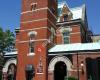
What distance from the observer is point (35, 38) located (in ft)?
107

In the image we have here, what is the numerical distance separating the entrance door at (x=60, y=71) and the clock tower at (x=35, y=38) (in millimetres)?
2479

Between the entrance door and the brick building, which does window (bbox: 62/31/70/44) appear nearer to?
the brick building

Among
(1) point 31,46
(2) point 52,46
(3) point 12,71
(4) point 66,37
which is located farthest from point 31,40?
(4) point 66,37

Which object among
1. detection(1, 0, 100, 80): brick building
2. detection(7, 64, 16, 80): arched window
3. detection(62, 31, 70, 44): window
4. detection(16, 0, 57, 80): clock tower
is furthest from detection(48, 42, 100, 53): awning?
detection(7, 64, 16, 80): arched window

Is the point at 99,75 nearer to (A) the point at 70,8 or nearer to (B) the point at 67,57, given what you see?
(B) the point at 67,57

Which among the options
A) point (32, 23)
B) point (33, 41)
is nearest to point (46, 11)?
point (32, 23)

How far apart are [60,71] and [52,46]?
153 inches

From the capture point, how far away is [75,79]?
2723 centimetres

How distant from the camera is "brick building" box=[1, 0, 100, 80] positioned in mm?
29094

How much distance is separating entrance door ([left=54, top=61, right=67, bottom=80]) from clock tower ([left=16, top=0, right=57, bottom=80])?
2479mm

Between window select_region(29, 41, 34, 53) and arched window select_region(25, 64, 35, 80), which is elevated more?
window select_region(29, 41, 34, 53)

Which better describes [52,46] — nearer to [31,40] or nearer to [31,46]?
[31,46]

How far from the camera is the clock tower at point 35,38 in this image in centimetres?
3098

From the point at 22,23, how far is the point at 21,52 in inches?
177
